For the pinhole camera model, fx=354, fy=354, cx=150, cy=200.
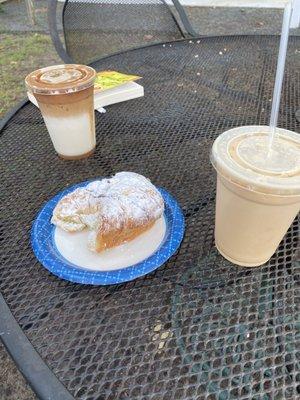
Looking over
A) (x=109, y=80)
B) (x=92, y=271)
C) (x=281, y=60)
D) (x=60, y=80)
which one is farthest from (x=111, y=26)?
(x=92, y=271)

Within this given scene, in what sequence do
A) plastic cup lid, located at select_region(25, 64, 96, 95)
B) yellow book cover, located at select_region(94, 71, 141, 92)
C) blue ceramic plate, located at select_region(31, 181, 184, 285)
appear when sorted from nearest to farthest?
blue ceramic plate, located at select_region(31, 181, 184, 285), plastic cup lid, located at select_region(25, 64, 96, 95), yellow book cover, located at select_region(94, 71, 141, 92)

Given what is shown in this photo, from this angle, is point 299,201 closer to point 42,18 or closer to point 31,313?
point 31,313

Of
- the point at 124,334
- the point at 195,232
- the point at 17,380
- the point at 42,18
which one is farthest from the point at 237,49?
the point at 42,18

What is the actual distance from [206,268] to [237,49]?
1379mm

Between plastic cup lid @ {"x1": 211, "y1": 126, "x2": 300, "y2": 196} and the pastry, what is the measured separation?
0.17m

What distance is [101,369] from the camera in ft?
1.73

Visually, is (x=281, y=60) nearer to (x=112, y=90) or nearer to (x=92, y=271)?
(x=92, y=271)

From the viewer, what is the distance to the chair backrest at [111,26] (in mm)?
1870

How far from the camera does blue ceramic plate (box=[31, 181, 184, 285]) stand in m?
0.62

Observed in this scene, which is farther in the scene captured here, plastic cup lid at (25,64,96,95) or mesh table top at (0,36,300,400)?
plastic cup lid at (25,64,96,95)

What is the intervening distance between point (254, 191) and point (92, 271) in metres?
0.32

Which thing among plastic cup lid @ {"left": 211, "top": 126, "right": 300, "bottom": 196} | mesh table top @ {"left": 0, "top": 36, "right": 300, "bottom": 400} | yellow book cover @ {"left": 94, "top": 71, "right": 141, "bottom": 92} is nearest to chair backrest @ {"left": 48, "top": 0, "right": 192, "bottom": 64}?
yellow book cover @ {"left": 94, "top": 71, "right": 141, "bottom": 92}

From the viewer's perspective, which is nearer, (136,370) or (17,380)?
(136,370)

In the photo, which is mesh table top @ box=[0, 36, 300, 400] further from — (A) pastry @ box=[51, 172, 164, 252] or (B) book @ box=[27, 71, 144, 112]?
(B) book @ box=[27, 71, 144, 112]
